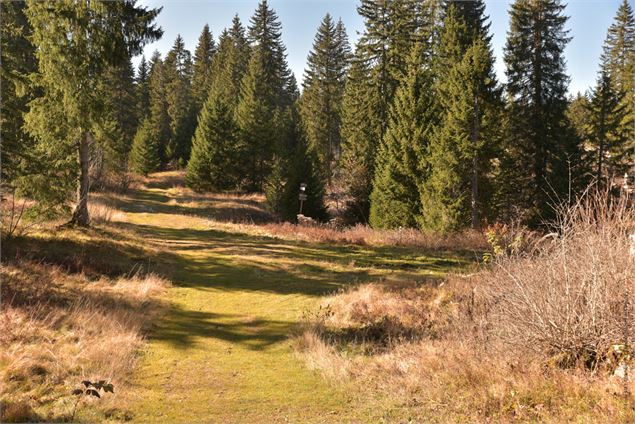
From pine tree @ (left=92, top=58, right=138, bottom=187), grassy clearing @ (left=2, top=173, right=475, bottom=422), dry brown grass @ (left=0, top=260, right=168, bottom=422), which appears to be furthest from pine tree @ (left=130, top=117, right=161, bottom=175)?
dry brown grass @ (left=0, top=260, right=168, bottom=422)

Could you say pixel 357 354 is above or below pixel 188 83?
below

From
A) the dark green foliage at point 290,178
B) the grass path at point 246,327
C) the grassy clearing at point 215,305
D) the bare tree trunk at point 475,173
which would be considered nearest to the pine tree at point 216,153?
the dark green foliage at point 290,178

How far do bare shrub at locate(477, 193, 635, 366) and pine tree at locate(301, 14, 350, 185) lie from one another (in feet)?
132

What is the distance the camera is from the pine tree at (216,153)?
3969 centimetres

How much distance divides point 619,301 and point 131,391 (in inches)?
266

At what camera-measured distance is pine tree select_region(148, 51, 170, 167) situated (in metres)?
59.8

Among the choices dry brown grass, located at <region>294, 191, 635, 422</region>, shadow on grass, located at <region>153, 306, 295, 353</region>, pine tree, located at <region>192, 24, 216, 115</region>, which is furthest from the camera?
pine tree, located at <region>192, 24, 216, 115</region>

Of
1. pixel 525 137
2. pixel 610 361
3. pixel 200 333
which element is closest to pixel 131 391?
pixel 200 333

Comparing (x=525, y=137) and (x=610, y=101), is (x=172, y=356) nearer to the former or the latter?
(x=525, y=137)

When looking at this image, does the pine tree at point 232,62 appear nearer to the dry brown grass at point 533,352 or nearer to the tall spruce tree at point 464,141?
the tall spruce tree at point 464,141

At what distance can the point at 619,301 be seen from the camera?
17.0ft

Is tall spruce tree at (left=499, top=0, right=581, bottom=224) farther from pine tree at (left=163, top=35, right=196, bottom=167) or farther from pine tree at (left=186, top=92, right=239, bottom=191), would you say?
pine tree at (left=163, top=35, right=196, bottom=167)

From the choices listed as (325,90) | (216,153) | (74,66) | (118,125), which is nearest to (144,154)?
(118,125)

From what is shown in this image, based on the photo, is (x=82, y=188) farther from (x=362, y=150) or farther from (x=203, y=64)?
(x=203, y=64)
